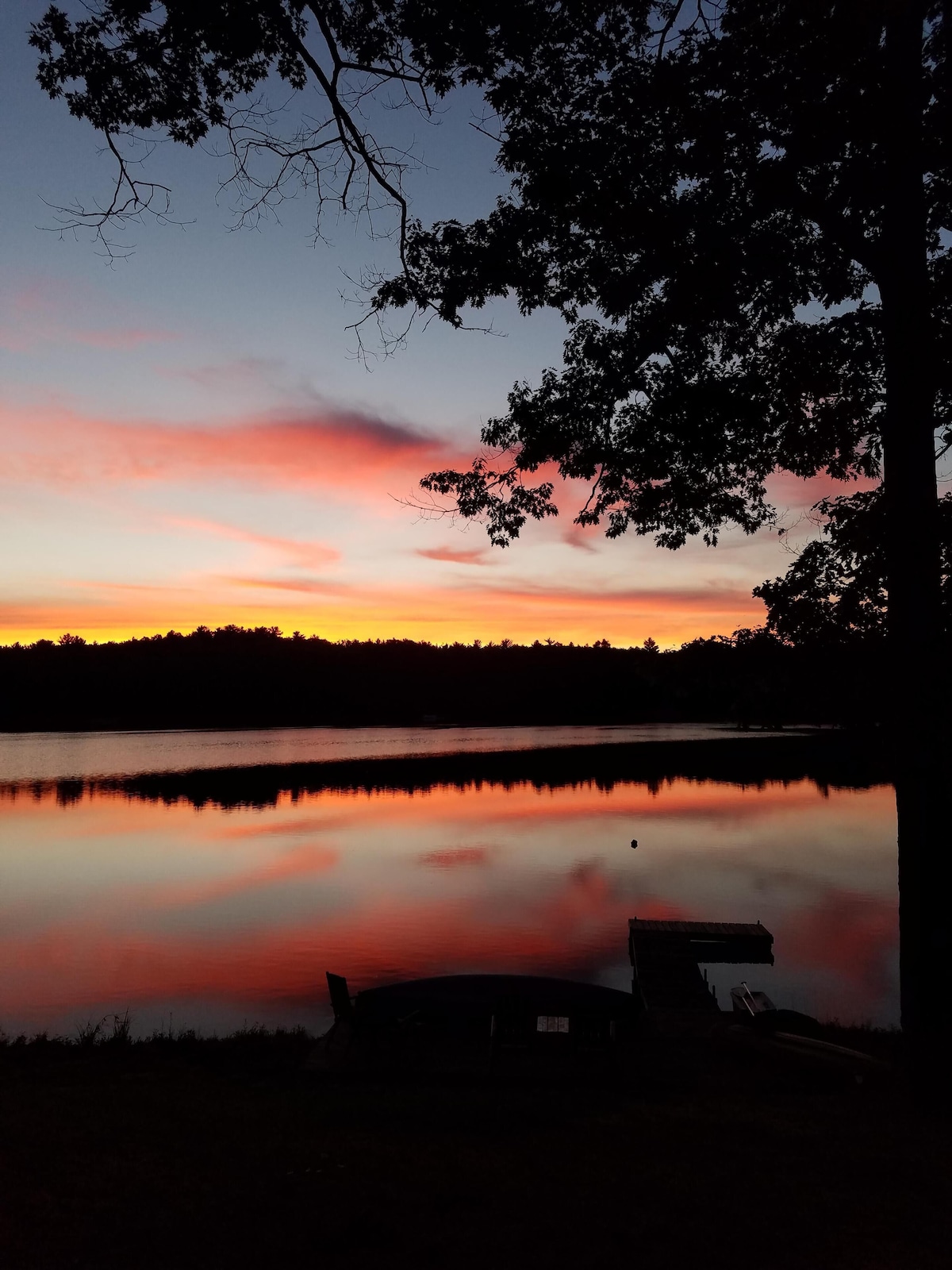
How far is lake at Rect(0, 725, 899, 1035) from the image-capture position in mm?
25359

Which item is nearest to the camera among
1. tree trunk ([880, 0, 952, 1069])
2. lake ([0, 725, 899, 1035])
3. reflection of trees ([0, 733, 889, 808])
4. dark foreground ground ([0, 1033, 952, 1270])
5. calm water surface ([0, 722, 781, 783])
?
dark foreground ground ([0, 1033, 952, 1270])

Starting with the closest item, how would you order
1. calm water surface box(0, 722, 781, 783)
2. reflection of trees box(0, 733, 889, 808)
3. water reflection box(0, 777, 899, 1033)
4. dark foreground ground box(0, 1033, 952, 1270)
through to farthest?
1. dark foreground ground box(0, 1033, 952, 1270)
2. water reflection box(0, 777, 899, 1033)
3. reflection of trees box(0, 733, 889, 808)
4. calm water surface box(0, 722, 781, 783)

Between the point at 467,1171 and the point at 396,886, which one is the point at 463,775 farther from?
the point at 467,1171

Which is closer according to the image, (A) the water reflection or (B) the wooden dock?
(B) the wooden dock

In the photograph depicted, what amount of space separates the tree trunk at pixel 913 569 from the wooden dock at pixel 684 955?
326 inches

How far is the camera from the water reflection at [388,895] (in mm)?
25234

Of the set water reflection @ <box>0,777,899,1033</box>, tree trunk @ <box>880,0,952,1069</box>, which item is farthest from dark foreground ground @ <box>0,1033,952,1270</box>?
water reflection @ <box>0,777,899,1033</box>

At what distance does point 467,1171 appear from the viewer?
9219mm

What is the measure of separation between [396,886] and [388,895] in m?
2.07

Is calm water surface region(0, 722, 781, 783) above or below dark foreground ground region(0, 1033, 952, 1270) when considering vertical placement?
below

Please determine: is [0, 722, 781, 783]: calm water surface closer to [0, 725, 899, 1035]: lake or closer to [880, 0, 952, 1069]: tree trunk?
[0, 725, 899, 1035]: lake

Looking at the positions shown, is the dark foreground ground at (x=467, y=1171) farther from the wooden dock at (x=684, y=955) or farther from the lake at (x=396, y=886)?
the lake at (x=396, y=886)

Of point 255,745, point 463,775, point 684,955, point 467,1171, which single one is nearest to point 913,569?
point 467,1171

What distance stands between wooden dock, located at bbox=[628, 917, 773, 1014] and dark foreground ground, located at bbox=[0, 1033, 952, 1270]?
21.2 feet
